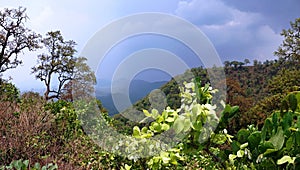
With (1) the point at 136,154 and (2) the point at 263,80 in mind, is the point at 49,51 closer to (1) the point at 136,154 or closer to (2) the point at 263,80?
(2) the point at 263,80

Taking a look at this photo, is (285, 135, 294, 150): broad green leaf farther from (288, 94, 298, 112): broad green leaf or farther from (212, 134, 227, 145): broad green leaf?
(212, 134, 227, 145): broad green leaf

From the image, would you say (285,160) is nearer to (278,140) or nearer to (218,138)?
(278,140)

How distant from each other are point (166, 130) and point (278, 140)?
35cm

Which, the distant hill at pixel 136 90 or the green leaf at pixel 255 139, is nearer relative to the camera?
the green leaf at pixel 255 139

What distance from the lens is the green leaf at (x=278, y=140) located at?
845mm

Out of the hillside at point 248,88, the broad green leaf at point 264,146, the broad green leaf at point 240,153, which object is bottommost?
the broad green leaf at point 240,153

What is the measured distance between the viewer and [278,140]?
0.85 metres

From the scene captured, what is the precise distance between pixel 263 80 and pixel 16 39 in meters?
9.98

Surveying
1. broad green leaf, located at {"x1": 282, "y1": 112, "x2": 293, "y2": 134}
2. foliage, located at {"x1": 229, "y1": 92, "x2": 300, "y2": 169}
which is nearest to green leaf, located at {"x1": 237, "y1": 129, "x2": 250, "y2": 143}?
foliage, located at {"x1": 229, "y1": 92, "x2": 300, "y2": 169}

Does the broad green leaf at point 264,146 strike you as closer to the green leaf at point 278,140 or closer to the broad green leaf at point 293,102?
the green leaf at point 278,140

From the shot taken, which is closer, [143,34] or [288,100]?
[288,100]

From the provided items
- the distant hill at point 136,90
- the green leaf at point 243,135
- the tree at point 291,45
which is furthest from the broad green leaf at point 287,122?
the tree at point 291,45

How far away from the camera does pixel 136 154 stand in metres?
2.81

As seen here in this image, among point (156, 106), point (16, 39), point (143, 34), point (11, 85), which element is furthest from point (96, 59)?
point (16, 39)
